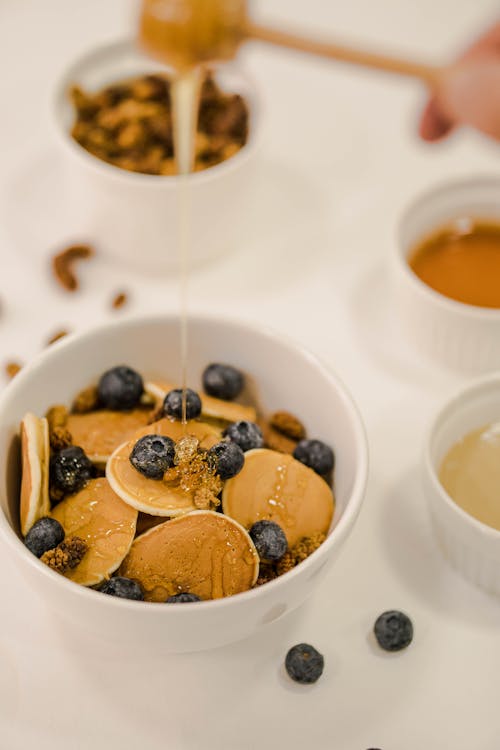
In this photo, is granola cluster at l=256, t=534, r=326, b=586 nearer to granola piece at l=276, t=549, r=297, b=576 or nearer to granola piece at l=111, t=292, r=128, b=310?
granola piece at l=276, t=549, r=297, b=576

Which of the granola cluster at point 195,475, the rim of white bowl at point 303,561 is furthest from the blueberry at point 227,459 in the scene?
the rim of white bowl at point 303,561

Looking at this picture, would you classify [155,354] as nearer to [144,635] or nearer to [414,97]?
[144,635]

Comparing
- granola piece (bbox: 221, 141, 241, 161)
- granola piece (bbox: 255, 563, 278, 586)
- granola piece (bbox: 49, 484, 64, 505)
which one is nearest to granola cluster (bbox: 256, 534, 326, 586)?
granola piece (bbox: 255, 563, 278, 586)

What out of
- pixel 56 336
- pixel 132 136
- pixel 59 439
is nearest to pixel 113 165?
pixel 132 136

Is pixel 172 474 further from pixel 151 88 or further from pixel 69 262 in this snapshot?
pixel 151 88

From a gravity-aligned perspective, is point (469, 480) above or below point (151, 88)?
below

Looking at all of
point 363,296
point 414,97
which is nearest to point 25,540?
point 363,296
